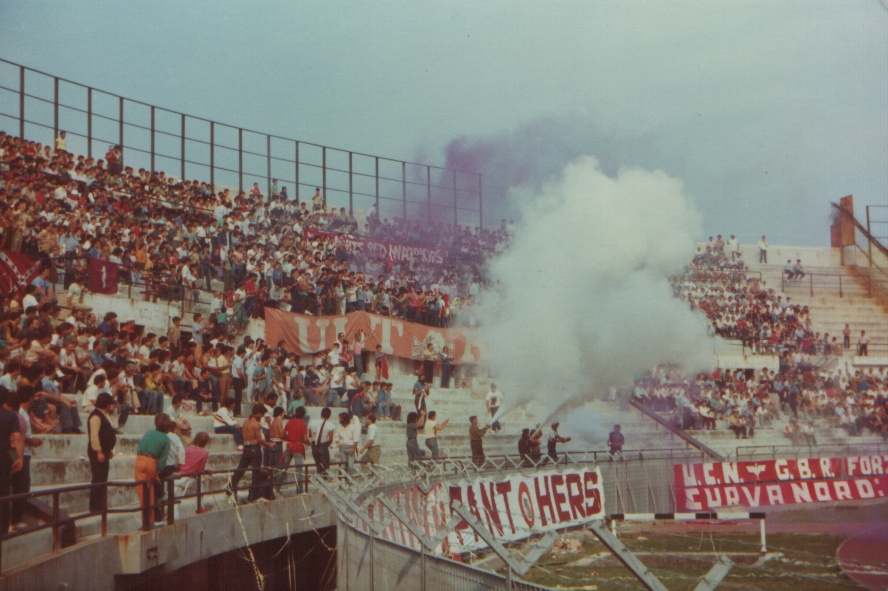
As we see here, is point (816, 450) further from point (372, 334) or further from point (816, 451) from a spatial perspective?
point (372, 334)

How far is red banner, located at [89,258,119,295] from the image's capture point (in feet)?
65.7

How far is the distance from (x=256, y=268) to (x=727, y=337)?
63.7ft

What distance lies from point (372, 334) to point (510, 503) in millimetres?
9079

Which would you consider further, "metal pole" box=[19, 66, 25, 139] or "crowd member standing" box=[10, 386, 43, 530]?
"metal pole" box=[19, 66, 25, 139]

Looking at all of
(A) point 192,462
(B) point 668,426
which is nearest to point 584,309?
(B) point 668,426

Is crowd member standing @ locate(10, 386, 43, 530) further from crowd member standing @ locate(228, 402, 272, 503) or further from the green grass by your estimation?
the green grass

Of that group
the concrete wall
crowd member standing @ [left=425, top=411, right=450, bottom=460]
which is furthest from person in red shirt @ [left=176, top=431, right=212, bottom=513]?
crowd member standing @ [left=425, top=411, right=450, bottom=460]

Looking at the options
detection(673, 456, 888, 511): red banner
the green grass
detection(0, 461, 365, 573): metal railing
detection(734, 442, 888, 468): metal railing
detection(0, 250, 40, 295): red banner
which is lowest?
the green grass

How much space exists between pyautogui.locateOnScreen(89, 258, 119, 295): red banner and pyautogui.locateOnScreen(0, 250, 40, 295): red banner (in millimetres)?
1517

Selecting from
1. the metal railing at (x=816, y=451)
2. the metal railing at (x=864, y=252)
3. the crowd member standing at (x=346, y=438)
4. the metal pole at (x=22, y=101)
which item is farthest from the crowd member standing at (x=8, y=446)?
the metal railing at (x=864, y=252)

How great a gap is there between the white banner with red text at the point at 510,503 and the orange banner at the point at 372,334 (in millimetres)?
7306

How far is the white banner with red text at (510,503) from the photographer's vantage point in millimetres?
13109

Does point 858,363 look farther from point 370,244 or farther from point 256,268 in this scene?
point 256,268

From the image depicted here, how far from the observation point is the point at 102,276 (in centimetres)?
2027
